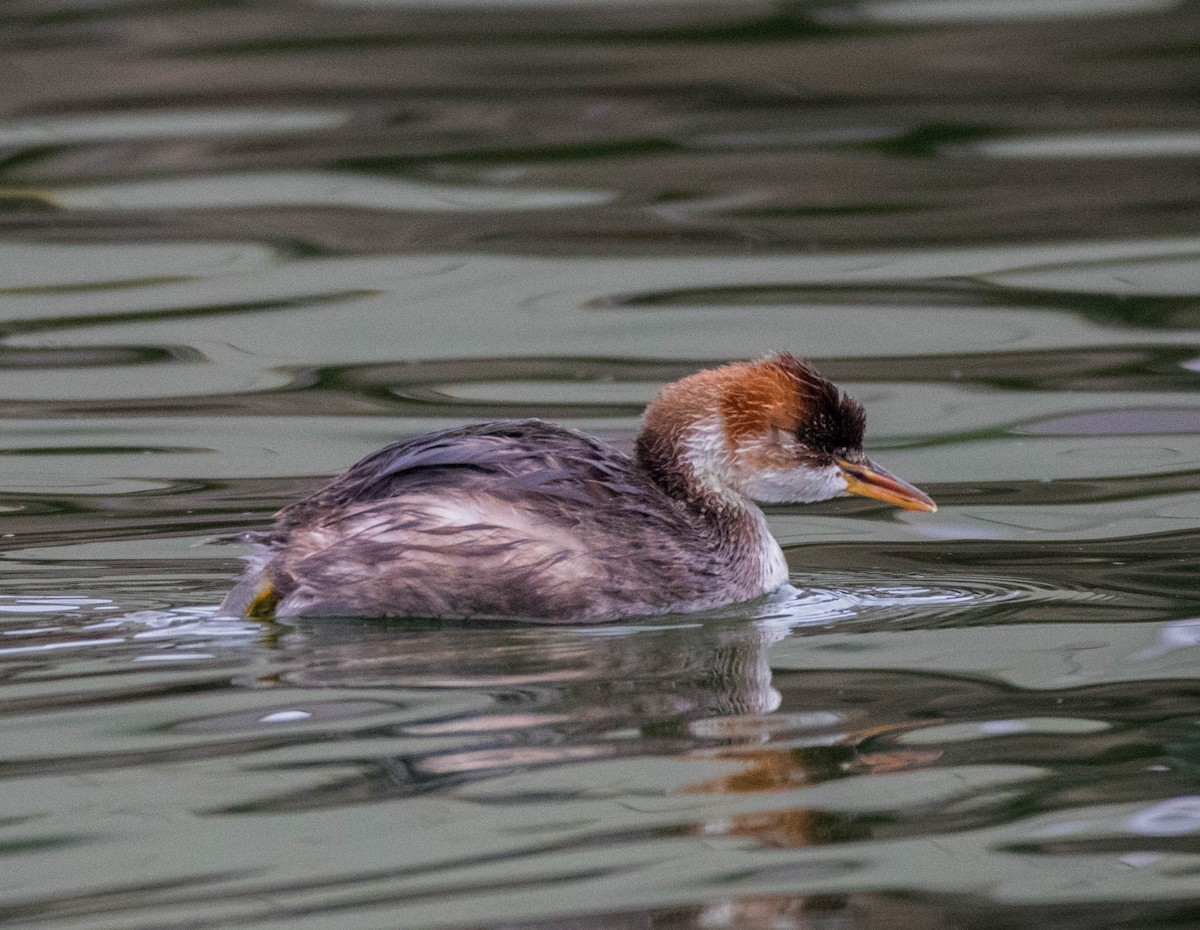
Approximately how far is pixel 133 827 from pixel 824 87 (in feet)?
26.8

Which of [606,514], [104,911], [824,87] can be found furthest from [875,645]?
[824,87]

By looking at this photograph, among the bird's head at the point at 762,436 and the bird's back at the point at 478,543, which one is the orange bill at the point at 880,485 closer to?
the bird's head at the point at 762,436

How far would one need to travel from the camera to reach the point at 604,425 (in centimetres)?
A: 841

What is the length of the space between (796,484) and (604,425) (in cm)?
173

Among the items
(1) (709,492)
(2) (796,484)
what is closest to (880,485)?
(2) (796,484)

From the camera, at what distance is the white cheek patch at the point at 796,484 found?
677cm

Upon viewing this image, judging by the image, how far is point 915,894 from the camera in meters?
4.29

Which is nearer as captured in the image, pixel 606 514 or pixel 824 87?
pixel 606 514

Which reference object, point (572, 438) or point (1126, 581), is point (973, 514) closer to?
point (1126, 581)

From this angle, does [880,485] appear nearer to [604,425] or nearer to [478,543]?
[478,543]

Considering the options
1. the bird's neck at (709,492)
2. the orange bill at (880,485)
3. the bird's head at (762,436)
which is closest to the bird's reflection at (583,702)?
the bird's neck at (709,492)

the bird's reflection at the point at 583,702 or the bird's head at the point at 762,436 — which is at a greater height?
the bird's head at the point at 762,436

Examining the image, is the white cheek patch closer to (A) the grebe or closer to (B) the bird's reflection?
(A) the grebe

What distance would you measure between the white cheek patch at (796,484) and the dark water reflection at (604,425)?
0.26m
